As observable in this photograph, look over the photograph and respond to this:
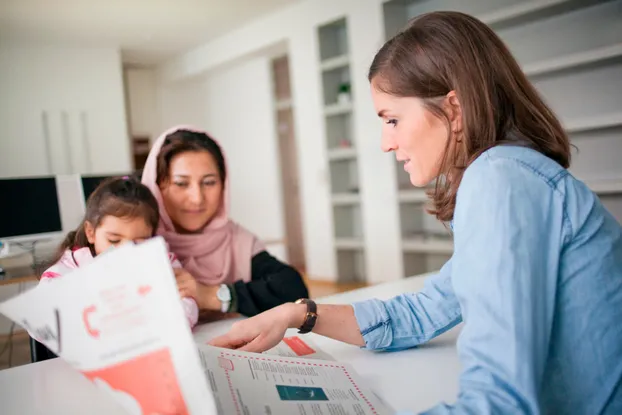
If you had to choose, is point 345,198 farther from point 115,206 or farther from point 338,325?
point 338,325

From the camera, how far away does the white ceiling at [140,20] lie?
12.0 feet

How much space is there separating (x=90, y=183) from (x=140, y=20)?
343 centimetres

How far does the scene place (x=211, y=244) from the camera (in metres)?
1.33

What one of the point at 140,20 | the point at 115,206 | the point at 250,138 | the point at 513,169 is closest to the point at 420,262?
the point at 250,138

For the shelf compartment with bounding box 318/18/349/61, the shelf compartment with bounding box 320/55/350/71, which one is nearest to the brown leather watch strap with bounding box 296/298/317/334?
the shelf compartment with bounding box 320/55/350/71

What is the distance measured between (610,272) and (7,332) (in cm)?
86

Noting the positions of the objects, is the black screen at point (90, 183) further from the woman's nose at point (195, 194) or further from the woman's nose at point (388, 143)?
the woman's nose at point (388, 143)

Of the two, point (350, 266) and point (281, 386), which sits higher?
point (281, 386)

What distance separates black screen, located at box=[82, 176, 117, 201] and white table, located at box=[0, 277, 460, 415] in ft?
1.58

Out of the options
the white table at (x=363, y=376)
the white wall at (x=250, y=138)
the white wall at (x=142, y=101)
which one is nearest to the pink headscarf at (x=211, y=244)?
the white table at (x=363, y=376)

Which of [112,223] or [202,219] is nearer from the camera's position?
[112,223]

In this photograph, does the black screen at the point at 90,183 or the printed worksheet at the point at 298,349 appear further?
the black screen at the point at 90,183

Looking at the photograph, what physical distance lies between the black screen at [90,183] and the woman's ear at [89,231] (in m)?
0.14

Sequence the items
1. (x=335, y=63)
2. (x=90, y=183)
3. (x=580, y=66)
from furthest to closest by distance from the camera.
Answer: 1. (x=335, y=63)
2. (x=580, y=66)
3. (x=90, y=183)
